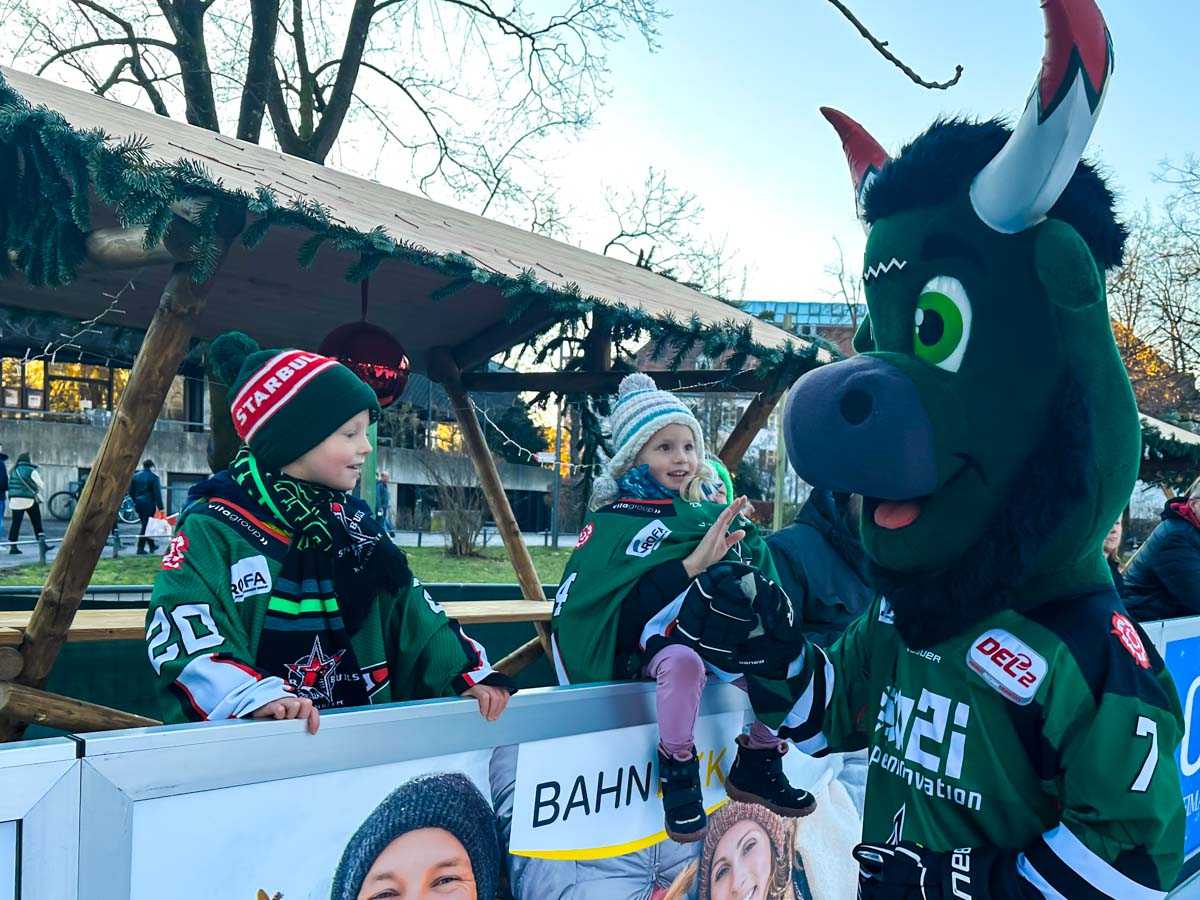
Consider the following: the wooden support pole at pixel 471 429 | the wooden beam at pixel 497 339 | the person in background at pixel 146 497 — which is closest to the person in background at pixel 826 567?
the wooden beam at pixel 497 339

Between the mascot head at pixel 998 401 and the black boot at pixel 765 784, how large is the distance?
2.30 feet

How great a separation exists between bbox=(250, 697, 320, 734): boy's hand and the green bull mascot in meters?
1.03

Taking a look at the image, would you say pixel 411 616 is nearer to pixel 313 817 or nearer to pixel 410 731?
pixel 410 731

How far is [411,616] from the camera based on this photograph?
2510mm

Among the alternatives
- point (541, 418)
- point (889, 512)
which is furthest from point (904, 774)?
point (541, 418)

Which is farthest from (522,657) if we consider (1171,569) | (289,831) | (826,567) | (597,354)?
(289,831)

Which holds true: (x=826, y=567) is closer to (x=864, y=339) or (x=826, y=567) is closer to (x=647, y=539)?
(x=647, y=539)

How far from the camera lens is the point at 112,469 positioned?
3.56m

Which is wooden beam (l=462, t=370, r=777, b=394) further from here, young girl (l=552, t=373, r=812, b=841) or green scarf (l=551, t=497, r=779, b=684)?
green scarf (l=551, t=497, r=779, b=684)

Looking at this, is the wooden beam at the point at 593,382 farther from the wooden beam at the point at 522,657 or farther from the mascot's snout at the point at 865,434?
the mascot's snout at the point at 865,434

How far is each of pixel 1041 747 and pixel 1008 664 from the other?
163 millimetres

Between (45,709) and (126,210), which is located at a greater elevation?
(126,210)

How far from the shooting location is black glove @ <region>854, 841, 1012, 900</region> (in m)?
1.86

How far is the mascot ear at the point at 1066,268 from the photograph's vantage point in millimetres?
1920
